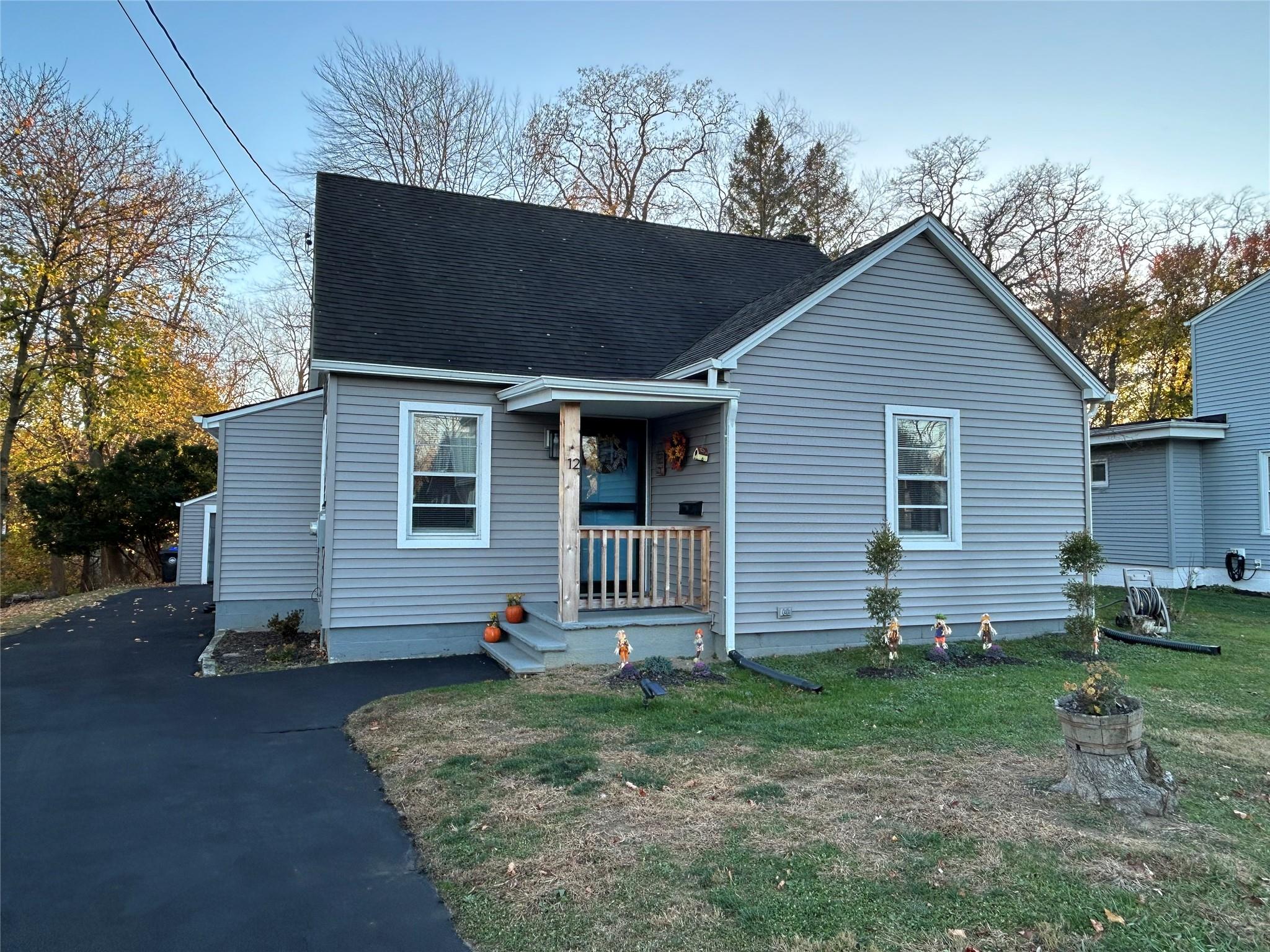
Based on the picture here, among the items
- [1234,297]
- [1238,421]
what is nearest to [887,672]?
[1238,421]

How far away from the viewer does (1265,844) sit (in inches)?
138

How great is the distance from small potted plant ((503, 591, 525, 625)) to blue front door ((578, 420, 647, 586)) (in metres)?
0.95

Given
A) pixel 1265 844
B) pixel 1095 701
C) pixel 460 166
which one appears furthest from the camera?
pixel 460 166

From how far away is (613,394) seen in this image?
24.8 feet

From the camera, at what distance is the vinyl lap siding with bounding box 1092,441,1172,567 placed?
1535 cm

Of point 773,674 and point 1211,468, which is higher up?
point 1211,468

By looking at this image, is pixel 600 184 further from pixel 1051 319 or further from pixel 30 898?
pixel 30 898

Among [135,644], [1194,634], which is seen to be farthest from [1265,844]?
[135,644]

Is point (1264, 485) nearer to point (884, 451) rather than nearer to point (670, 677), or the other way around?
point (884, 451)

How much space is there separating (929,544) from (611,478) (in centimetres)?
397

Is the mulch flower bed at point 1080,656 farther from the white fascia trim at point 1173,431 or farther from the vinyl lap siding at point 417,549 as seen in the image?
the white fascia trim at point 1173,431

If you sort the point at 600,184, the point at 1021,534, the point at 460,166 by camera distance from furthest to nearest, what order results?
the point at 600,184 → the point at 460,166 → the point at 1021,534

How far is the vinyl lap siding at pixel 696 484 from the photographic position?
820cm

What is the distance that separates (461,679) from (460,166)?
19.8m
